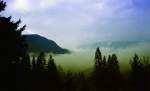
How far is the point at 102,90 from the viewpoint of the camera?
454ft

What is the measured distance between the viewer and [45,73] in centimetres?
12006

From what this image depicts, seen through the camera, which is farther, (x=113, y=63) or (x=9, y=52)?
(x=113, y=63)

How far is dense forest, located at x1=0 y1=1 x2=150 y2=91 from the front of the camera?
34.7 metres

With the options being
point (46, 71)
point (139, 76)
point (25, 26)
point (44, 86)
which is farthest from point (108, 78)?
point (25, 26)

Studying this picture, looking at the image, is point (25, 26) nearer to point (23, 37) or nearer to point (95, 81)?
point (23, 37)

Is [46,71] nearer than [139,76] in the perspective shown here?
Yes

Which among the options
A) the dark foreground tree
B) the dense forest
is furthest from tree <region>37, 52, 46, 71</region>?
the dark foreground tree

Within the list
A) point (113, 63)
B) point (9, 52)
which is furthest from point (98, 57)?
point (9, 52)

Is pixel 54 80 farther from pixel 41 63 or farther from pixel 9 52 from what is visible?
pixel 9 52

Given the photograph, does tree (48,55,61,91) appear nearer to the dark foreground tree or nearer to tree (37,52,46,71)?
tree (37,52,46,71)

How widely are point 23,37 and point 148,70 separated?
344 feet

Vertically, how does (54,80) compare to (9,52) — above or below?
below

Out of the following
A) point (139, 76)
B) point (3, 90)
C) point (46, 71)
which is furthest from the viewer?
point (139, 76)

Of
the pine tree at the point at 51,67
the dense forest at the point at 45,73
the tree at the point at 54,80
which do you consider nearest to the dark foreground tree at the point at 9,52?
the dense forest at the point at 45,73
